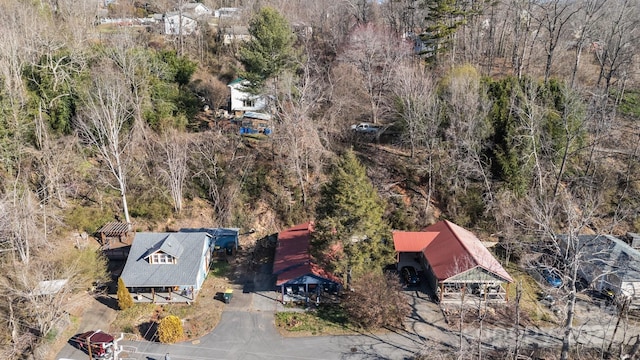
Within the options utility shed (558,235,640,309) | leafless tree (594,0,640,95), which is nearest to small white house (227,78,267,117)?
utility shed (558,235,640,309)

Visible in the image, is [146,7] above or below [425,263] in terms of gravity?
above

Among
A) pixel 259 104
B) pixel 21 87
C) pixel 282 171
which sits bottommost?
pixel 282 171

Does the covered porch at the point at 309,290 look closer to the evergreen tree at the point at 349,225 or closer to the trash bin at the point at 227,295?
the evergreen tree at the point at 349,225

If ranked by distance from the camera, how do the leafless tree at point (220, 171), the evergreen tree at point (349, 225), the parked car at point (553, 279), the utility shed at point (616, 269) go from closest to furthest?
the evergreen tree at point (349, 225) → the utility shed at point (616, 269) → the parked car at point (553, 279) → the leafless tree at point (220, 171)

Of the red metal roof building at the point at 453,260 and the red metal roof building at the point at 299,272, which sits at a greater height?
the red metal roof building at the point at 453,260

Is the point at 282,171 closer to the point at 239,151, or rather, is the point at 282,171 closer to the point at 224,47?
the point at 239,151

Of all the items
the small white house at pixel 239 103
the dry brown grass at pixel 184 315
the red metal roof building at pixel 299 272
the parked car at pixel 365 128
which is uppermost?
the small white house at pixel 239 103

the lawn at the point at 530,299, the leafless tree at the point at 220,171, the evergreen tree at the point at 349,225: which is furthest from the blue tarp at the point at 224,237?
the lawn at the point at 530,299

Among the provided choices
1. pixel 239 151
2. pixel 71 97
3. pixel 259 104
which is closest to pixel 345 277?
pixel 239 151
